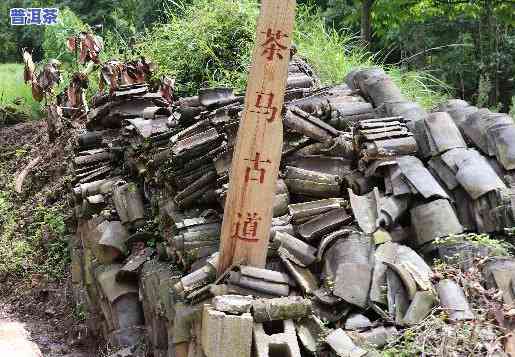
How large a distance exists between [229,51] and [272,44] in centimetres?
544

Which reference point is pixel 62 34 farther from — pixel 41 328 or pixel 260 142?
pixel 260 142

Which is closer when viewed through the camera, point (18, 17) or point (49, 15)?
point (49, 15)

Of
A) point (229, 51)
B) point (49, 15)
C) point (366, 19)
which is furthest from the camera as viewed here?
point (49, 15)

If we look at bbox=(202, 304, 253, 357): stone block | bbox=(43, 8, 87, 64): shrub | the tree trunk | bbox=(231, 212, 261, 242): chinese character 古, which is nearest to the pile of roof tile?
bbox=(202, 304, 253, 357): stone block

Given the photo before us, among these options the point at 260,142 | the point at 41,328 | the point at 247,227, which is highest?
the point at 260,142

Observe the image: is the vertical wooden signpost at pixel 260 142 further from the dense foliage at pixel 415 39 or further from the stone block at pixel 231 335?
the dense foliage at pixel 415 39

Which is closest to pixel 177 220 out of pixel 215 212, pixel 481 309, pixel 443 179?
pixel 215 212

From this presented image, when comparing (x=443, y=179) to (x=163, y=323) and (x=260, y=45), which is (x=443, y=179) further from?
(x=163, y=323)

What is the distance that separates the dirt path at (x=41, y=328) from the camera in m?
6.78

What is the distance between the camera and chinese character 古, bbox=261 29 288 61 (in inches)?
162

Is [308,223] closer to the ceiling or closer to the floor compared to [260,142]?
closer to the floor

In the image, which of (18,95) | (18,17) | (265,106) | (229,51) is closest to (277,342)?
(265,106)

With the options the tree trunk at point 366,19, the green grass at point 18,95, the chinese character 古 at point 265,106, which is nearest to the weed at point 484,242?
the chinese character 古 at point 265,106

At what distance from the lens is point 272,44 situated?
13.5ft
